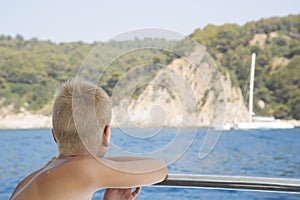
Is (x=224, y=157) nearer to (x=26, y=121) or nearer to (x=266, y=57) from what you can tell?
(x=266, y=57)

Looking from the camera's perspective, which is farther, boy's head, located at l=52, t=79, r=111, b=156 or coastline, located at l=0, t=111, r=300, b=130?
coastline, located at l=0, t=111, r=300, b=130

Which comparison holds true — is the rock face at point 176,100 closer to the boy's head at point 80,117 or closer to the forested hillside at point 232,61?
the boy's head at point 80,117

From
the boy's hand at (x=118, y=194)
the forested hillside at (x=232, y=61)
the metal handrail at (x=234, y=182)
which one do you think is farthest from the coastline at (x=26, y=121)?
the boy's hand at (x=118, y=194)

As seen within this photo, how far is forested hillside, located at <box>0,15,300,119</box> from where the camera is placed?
52.0ft

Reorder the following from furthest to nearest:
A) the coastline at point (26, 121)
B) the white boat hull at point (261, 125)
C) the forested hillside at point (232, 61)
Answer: the white boat hull at point (261, 125)
the forested hillside at point (232, 61)
the coastline at point (26, 121)

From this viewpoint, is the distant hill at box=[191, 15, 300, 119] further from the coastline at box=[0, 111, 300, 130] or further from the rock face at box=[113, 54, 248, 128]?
the rock face at box=[113, 54, 248, 128]

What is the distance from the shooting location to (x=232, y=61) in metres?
18.6

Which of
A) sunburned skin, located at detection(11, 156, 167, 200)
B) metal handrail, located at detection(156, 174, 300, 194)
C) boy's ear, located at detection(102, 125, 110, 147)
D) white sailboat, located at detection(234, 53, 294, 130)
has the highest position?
boy's ear, located at detection(102, 125, 110, 147)

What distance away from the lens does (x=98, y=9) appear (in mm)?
20938

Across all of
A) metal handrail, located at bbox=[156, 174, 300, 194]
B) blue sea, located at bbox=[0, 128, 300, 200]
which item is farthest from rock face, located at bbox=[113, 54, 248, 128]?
blue sea, located at bbox=[0, 128, 300, 200]

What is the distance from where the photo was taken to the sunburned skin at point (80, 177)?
74 centimetres

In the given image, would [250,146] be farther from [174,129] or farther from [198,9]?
[174,129]

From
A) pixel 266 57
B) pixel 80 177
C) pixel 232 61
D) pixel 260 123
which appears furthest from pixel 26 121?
pixel 80 177

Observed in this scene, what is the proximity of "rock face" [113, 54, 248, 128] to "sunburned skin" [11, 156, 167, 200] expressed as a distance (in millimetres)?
120
